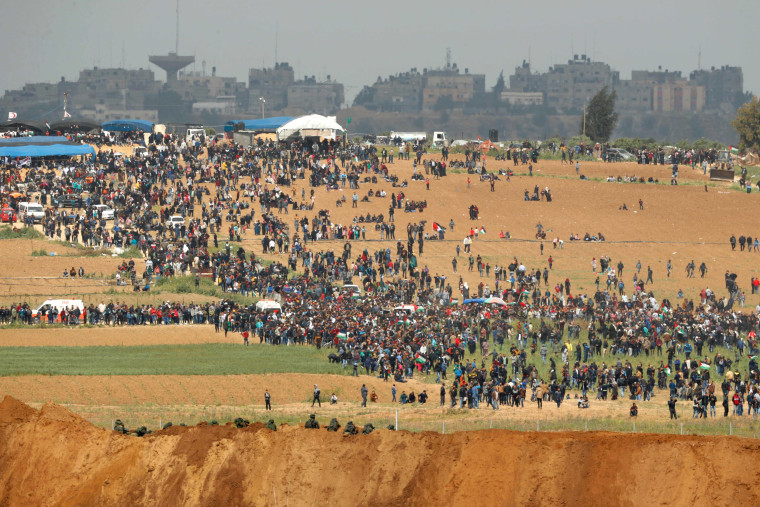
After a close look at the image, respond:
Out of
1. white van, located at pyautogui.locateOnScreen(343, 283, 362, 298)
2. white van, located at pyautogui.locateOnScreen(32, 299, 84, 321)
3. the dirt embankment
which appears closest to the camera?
the dirt embankment

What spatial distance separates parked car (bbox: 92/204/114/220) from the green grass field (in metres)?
20.9

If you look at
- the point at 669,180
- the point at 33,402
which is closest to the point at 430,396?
the point at 33,402

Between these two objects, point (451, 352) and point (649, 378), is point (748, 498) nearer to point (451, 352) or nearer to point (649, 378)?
point (649, 378)

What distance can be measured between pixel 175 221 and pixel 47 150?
16.6 metres

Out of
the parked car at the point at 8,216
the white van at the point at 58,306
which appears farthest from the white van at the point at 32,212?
the white van at the point at 58,306

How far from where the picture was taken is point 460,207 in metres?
77.2

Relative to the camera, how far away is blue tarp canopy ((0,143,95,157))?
7644 centimetres

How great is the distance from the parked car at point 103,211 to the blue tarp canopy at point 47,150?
11.4m

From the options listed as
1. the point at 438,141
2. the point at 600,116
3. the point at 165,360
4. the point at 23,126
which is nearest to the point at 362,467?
the point at 165,360

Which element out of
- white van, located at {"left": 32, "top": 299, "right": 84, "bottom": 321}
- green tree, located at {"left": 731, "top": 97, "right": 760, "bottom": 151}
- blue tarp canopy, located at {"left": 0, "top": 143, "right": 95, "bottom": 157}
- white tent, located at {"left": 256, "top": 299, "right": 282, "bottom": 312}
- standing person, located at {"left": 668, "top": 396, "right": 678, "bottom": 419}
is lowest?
standing person, located at {"left": 668, "top": 396, "right": 678, "bottom": 419}

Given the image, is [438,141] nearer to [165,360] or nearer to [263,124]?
[263,124]

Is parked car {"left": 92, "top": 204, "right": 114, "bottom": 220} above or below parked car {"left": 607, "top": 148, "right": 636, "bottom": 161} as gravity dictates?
below

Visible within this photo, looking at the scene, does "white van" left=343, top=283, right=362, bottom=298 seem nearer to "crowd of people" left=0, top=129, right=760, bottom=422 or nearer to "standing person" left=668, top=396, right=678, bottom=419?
"crowd of people" left=0, top=129, right=760, bottom=422

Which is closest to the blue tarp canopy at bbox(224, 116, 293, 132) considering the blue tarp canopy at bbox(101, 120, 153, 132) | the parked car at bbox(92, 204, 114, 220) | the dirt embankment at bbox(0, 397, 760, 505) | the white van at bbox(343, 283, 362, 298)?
the blue tarp canopy at bbox(101, 120, 153, 132)
